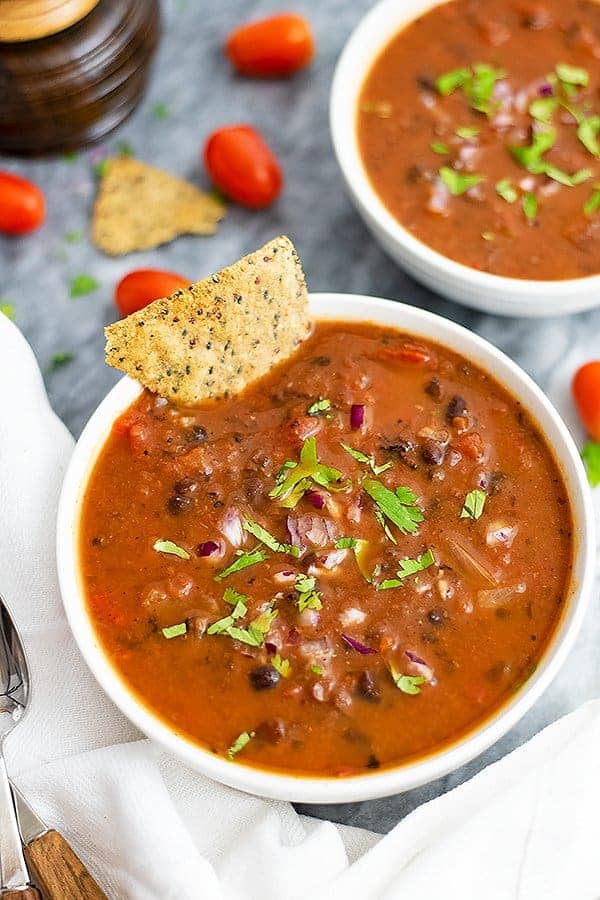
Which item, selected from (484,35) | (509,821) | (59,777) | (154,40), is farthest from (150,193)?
Answer: (509,821)

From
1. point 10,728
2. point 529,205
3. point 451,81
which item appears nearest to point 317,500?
point 10,728

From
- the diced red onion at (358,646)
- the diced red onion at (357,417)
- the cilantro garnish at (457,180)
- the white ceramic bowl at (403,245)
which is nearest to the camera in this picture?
the diced red onion at (358,646)

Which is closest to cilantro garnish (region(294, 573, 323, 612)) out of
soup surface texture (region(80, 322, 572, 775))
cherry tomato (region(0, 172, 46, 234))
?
soup surface texture (region(80, 322, 572, 775))

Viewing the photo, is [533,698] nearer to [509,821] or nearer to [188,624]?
[509,821]

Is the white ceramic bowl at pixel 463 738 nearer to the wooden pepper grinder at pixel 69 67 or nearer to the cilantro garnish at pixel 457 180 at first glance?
the cilantro garnish at pixel 457 180

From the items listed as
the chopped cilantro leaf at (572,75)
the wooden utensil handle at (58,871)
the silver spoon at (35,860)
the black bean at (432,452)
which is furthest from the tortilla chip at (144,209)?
the wooden utensil handle at (58,871)

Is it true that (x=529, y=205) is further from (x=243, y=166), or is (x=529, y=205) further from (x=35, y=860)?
(x=35, y=860)
